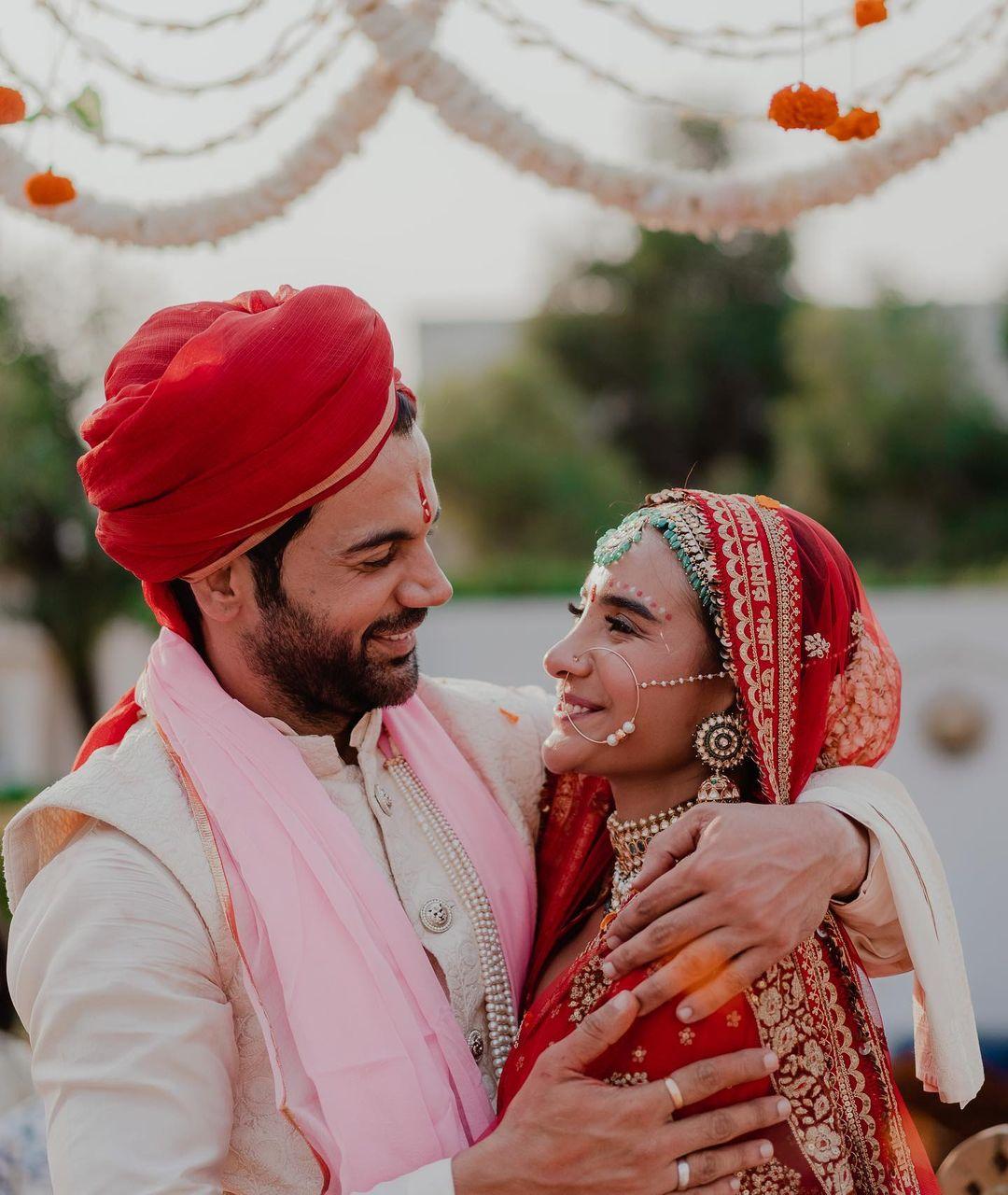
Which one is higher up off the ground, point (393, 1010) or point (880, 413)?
point (393, 1010)

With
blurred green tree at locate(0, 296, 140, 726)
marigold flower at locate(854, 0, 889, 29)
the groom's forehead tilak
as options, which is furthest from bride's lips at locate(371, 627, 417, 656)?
blurred green tree at locate(0, 296, 140, 726)

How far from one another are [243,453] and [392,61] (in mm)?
1067

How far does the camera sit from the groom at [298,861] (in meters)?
2.22

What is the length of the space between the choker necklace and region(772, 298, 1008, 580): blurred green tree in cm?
3174

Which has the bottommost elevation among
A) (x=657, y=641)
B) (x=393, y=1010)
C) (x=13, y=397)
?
(x=13, y=397)

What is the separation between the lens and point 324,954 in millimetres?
2451

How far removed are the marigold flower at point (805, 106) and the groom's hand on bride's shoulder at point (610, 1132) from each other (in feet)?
5.65

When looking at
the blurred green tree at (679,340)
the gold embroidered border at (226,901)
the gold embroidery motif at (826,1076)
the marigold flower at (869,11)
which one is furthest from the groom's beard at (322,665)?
the blurred green tree at (679,340)

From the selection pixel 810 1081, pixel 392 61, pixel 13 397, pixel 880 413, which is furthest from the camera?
pixel 880 413

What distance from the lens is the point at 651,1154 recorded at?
2186mm

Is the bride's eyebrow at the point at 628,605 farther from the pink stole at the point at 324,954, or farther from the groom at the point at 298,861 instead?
the pink stole at the point at 324,954

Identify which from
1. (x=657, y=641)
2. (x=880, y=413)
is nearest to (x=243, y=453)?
(x=657, y=641)

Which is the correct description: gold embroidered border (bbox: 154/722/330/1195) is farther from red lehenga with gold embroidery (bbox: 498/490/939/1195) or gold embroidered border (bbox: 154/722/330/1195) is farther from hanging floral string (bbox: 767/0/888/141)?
hanging floral string (bbox: 767/0/888/141)

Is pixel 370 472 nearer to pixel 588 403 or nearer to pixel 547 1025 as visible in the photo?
pixel 547 1025
